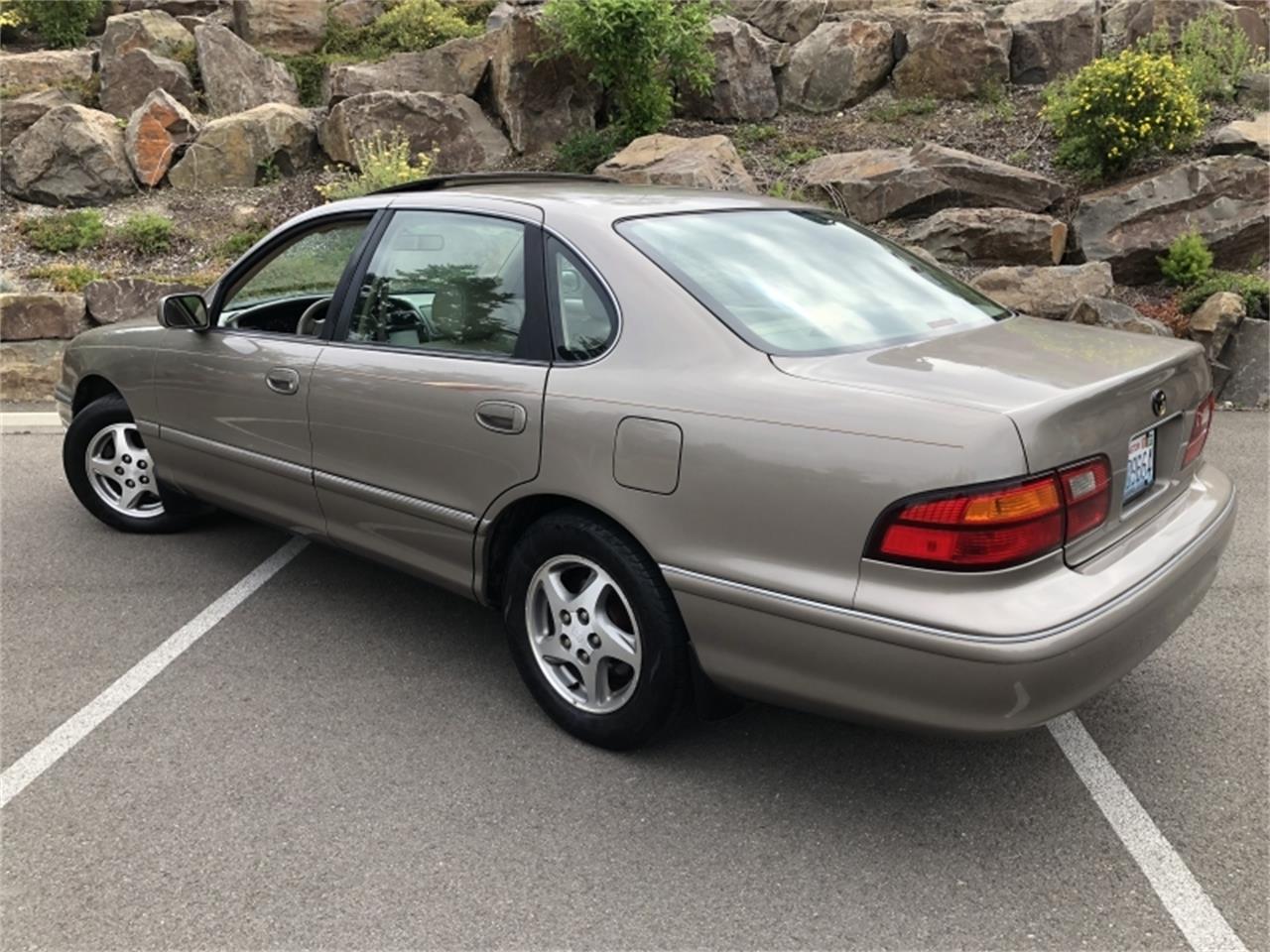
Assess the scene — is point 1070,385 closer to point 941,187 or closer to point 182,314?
point 182,314

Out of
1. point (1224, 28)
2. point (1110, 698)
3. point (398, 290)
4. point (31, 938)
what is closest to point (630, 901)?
point (31, 938)

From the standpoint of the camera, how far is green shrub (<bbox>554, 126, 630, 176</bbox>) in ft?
34.4

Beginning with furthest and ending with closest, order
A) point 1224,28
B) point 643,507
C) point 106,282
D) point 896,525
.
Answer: point 1224,28
point 106,282
point 643,507
point 896,525

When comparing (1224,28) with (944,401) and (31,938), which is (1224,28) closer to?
(944,401)

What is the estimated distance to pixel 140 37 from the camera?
493 inches

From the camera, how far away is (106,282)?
335 inches

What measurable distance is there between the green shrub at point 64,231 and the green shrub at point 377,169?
2.04 metres

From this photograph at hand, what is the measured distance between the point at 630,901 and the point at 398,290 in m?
2.14

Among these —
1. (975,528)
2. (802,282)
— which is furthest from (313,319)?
(975,528)

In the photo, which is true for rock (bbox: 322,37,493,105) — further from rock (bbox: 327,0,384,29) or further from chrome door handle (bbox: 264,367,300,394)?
chrome door handle (bbox: 264,367,300,394)

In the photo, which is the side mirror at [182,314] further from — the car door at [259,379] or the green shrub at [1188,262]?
the green shrub at [1188,262]

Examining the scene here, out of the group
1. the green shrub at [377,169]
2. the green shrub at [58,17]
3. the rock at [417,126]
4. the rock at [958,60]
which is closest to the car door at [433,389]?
the green shrub at [377,169]

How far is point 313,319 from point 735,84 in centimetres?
831

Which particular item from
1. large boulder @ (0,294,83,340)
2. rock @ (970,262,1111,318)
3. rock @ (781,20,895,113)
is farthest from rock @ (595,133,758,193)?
large boulder @ (0,294,83,340)
